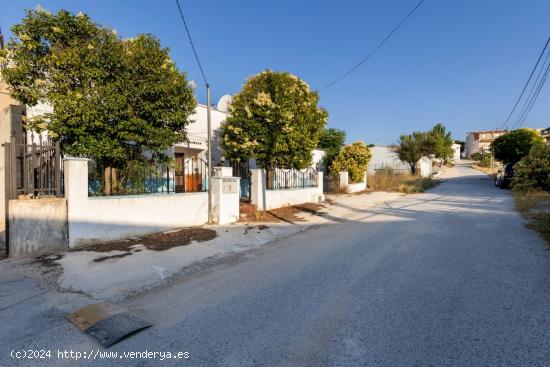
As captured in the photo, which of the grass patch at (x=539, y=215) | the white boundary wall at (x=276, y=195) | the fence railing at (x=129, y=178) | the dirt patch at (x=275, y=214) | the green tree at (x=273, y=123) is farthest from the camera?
the green tree at (x=273, y=123)

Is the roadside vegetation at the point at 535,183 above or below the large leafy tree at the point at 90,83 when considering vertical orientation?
below

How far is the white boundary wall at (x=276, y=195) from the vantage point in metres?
11.0

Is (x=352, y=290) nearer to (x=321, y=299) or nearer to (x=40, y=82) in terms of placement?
(x=321, y=299)

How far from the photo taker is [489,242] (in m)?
6.34

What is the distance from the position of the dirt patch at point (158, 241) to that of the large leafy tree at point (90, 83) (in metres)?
2.11

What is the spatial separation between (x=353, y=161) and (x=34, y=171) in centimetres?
1786

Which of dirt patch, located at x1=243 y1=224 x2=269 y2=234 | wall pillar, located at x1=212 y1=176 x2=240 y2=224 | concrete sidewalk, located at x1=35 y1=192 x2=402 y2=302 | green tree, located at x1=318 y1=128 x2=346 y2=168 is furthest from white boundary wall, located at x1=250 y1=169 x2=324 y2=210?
green tree, located at x1=318 y1=128 x2=346 y2=168

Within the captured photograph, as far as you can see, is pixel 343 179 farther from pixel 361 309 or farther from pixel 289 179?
pixel 361 309

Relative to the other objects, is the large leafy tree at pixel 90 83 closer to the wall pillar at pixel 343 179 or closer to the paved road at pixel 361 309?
the paved road at pixel 361 309

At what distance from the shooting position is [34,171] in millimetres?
5910

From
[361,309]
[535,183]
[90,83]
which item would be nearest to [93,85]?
[90,83]

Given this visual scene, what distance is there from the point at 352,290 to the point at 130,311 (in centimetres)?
275

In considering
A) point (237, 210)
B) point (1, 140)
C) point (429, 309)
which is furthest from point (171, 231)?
point (429, 309)

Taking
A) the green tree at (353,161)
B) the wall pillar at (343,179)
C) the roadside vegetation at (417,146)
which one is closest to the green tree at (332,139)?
the roadside vegetation at (417,146)
